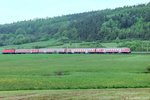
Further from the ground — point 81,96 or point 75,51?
point 81,96

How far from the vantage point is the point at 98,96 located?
35469 millimetres

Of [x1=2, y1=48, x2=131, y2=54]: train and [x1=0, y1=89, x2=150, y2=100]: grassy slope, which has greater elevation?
[x1=0, y1=89, x2=150, y2=100]: grassy slope

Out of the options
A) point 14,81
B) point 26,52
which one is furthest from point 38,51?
point 14,81

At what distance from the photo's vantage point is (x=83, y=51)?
160250 mm

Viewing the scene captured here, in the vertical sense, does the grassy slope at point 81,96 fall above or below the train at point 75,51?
above

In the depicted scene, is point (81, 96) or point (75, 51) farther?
point (75, 51)

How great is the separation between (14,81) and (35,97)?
604 inches

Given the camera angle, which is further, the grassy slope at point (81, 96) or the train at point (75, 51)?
the train at point (75, 51)

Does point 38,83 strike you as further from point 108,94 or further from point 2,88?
point 108,94

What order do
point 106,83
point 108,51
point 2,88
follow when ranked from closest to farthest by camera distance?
point 2,88 → point 106,83 → point 108,51

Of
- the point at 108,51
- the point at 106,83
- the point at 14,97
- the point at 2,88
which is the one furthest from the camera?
the point at 108,51

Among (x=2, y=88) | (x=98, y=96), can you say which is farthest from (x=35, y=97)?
(x=2, y=88)

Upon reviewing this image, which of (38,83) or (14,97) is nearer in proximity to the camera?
(14,97)

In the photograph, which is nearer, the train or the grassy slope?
Answer: the grassy slope
